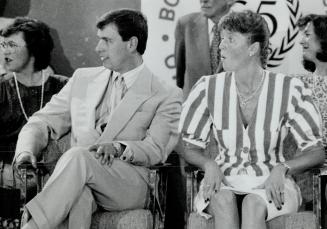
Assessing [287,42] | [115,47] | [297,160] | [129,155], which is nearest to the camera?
[297,160]

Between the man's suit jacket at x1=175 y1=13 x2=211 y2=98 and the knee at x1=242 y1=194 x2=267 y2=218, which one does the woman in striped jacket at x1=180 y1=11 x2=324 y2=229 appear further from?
the man's suit jacket at x1=175 y1=13 x2=211 y2=98

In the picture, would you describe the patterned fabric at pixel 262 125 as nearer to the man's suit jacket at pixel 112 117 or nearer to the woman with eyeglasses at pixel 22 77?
the man's suit jacket at pixel 112 117

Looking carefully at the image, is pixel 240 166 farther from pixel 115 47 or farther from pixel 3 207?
pixel 3 207

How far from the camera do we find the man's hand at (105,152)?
9.50 feet

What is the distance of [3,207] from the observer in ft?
11.4

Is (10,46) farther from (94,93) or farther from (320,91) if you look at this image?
(320,91)

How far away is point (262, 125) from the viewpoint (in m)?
2.86

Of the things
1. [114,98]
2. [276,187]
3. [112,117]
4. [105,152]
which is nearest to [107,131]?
[112,117]

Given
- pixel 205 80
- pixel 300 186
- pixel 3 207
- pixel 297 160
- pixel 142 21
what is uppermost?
pixel 142 21

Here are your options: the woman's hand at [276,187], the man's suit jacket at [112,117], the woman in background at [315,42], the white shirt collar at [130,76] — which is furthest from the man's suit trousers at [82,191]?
the woman in background at [315,42]

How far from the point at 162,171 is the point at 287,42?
4.36 feet

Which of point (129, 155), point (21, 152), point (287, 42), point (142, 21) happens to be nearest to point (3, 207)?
point (21, 152)

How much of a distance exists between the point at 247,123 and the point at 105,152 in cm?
65

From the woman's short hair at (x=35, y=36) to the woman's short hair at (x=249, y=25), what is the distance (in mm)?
1520
